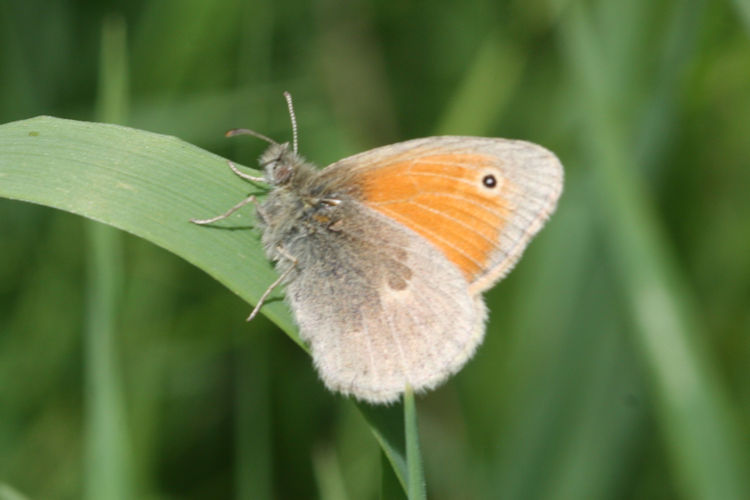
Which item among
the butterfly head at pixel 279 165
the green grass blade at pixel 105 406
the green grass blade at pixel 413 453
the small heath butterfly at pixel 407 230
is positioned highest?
the butterfly head at pixel 279 165

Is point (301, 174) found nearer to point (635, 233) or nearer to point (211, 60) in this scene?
point (635, 233)

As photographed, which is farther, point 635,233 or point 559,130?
point 559,130

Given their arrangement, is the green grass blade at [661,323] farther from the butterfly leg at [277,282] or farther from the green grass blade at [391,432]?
the butterfly leg at [277,282]

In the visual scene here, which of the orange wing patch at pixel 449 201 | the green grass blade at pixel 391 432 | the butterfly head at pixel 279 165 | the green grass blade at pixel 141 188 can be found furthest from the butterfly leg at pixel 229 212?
the green grass blade at pixel 391 432

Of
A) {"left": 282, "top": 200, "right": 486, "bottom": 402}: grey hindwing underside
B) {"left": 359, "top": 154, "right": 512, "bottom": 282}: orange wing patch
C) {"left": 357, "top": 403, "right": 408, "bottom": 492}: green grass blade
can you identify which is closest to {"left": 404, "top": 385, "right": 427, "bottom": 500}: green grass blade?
{"left": 357, "top": 403, "right": 408, "bottom": 492}: green grass blade

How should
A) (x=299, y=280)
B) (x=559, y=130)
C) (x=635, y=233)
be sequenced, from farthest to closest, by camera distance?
(x=559, y=130), (x=635, y=233), (x=299, y=280)

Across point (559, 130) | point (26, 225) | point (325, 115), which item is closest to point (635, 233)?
point (559, 130)

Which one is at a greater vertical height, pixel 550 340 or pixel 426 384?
pixel 550 340
